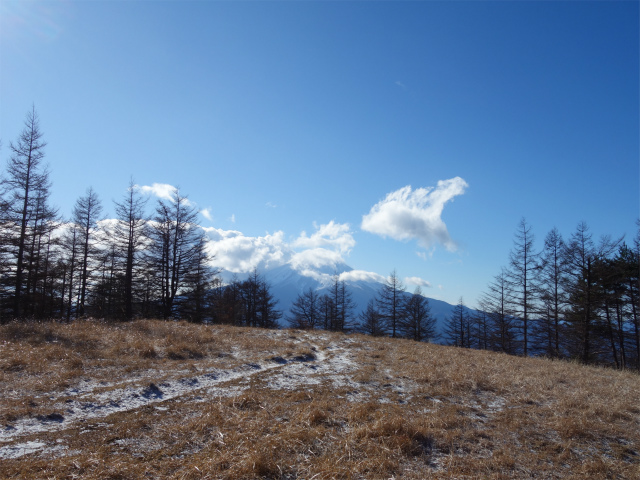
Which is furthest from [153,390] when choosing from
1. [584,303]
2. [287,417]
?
[584,303]

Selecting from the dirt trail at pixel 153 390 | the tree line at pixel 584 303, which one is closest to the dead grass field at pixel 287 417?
the dirt trail at pixel 153 390

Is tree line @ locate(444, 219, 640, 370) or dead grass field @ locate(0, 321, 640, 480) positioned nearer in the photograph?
dead grass field @ locate(0, 321, 640, 480)

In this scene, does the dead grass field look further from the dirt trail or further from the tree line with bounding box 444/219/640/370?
the tree line with bounding box 444/219/640/370

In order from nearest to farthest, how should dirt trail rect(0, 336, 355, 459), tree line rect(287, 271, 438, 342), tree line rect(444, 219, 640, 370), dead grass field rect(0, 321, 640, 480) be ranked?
dead grass field rect(0, 321, 640, 480)
dirt trail rect(0, 336, 355, 459)
tree line rect(444, 219, 640, 370)
tree line rect(287, 271, 438, 342)

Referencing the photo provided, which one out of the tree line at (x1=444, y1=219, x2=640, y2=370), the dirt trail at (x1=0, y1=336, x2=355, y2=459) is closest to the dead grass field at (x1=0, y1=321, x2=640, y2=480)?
the dirt trail at (x1=0, y1=336, x2=355, y2=459)

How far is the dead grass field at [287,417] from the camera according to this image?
4352 millimetres

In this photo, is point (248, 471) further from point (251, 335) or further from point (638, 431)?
point (251, 335)

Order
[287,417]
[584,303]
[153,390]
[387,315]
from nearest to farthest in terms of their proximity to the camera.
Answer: [287,417] → [153,390] → [584,303] → [387,315]

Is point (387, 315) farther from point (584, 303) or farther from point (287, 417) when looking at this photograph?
point (287, 417)

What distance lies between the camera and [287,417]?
600 centimetres

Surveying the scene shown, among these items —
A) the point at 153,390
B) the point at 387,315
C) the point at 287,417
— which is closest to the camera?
the point at 287,417

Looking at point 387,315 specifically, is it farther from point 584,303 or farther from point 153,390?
point 153,390

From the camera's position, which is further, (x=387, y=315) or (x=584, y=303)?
(x=387, y=315)

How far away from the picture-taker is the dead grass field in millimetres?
4352
